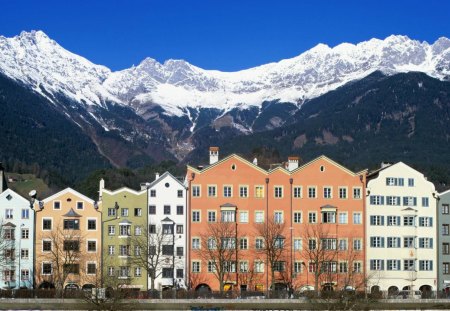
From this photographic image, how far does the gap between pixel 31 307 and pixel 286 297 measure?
26.6 meters

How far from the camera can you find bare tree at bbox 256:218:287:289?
110794 mm

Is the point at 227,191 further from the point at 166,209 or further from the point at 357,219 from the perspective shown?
the point at 357,219

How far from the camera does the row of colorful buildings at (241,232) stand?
112 meters

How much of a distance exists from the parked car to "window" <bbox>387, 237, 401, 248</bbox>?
9.41m

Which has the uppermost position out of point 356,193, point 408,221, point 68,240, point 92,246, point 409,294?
point 356,193

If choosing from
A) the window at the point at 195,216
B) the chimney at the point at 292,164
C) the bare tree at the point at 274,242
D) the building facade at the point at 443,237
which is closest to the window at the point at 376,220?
the building facade at the point at 443,237

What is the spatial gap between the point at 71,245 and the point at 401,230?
39.2 m

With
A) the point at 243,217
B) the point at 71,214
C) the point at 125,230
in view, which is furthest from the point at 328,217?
the point at 71,214

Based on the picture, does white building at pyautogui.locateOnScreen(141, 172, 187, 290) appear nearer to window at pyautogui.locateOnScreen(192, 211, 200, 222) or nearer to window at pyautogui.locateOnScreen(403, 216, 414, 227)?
window at pyautogui.locateOnScreen(192, 211, 200, 222)

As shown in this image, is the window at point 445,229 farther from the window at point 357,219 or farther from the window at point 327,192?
the window at point 327,192

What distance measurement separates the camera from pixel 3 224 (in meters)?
112

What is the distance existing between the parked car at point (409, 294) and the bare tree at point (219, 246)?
1963 cm

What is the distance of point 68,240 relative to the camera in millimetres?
111375

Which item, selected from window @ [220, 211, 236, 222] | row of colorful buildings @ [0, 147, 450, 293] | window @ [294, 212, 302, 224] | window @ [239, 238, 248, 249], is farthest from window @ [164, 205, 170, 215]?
window @ [294, 212, 302, 224]
